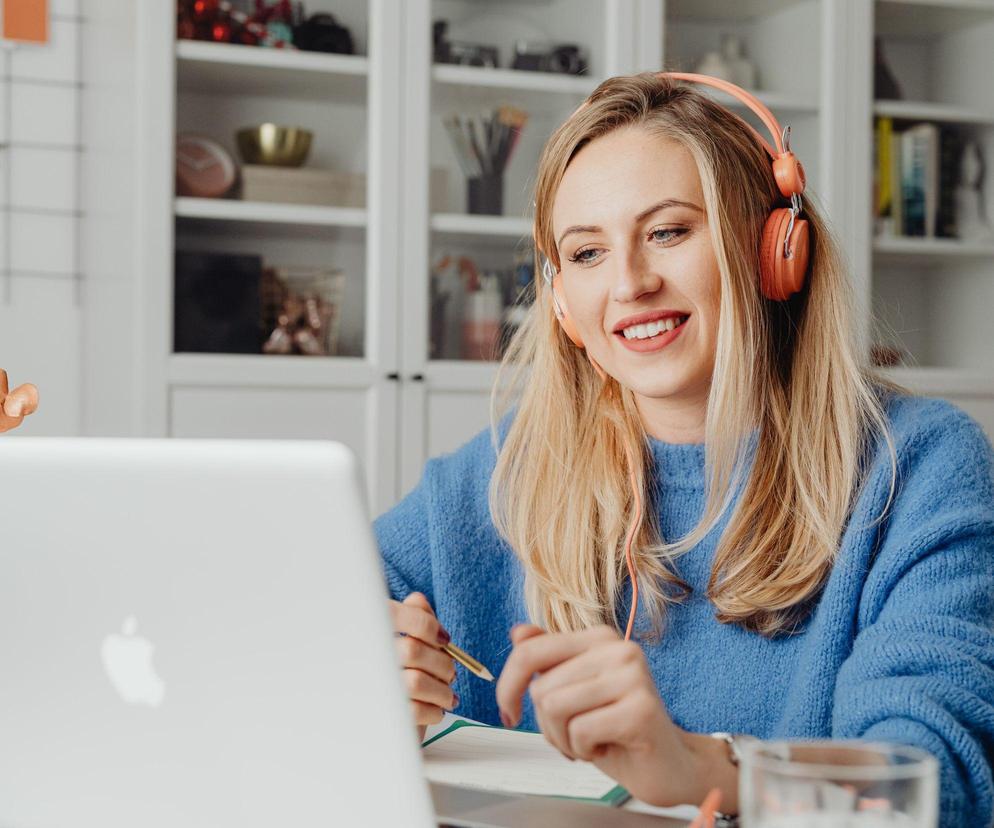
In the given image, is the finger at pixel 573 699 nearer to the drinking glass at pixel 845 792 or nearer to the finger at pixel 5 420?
the drinking glass at pixel 845 792

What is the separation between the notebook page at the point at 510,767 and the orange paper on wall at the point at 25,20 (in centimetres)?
200

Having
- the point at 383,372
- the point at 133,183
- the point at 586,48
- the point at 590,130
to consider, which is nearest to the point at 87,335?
the point at 133,183

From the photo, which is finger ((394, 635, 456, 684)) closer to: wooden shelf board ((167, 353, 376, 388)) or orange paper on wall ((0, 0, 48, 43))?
wooden shelf board ((167, 353, 376, 388))

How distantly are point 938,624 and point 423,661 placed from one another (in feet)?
1.35

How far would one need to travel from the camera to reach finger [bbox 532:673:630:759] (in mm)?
692

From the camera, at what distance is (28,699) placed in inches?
25.2

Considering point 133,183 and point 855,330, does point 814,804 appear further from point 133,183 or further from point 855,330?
point 133,183

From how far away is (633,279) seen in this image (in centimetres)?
122

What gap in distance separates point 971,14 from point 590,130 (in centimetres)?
210

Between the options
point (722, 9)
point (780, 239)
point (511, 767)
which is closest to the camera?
point (511, 767)

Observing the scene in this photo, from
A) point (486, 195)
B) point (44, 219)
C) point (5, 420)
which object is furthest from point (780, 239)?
point (44, 219)

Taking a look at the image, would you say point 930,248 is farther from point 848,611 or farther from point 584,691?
point 584,691

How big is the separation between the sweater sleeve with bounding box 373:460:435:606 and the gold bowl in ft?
4.33

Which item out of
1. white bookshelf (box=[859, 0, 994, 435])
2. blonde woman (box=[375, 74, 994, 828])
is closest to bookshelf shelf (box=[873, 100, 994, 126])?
white bookshelf (box=[859, 0, 994, 435])
